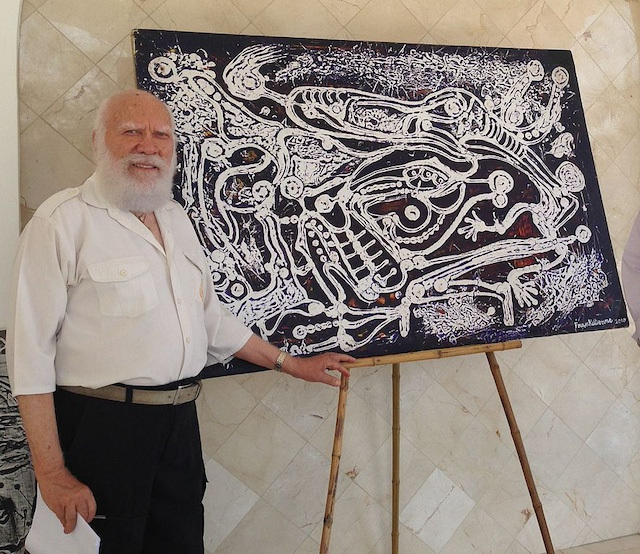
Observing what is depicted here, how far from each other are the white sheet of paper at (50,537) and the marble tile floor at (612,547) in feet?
7.21

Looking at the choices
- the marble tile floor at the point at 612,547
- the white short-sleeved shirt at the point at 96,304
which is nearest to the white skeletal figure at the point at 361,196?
the white short-sleeved shirt at the point at 96,304

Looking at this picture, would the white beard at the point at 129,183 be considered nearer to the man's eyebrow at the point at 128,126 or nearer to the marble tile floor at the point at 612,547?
the man's eyebrow at the point at 128,126

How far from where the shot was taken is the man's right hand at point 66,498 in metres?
1.60

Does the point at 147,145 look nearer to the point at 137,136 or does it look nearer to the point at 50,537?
the point at 137,136

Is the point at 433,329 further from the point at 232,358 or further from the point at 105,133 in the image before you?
the point at 105,133

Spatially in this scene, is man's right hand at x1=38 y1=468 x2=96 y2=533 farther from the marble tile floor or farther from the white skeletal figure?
the marble tile floor

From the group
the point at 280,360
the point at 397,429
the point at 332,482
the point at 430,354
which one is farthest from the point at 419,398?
the point at 280,360

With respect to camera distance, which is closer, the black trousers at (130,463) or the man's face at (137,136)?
the black trousers at (130,463)

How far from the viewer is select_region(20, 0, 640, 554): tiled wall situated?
2.21 metres

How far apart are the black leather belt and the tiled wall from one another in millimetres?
662

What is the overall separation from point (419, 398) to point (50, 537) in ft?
5.08

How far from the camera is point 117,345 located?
5.57 feet

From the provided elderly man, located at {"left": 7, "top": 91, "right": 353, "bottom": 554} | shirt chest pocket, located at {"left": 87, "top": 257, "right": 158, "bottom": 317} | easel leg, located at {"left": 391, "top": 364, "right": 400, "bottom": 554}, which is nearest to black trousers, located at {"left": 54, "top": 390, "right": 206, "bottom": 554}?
elderly man, located at {"left": 7, "top": 91, "right": 353, "bottom": 554}

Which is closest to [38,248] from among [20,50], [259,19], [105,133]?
[105,133]
